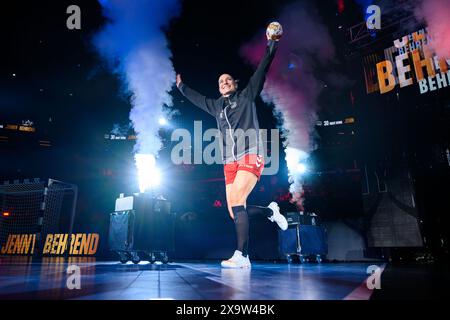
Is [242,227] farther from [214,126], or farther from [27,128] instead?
[27,128]

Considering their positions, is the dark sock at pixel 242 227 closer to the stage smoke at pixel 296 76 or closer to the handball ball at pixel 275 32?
the handball ball at pixel 275 32

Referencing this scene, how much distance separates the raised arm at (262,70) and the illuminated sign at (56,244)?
7.56 metres

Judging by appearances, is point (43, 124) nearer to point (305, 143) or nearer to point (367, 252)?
point (305, 143)

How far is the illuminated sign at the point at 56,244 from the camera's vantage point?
8.52m

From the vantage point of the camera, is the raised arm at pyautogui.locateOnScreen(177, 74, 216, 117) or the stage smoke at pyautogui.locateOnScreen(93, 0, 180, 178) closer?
the raised arm at pyautogui.locateOnScreen(177, 74, 216, 117)

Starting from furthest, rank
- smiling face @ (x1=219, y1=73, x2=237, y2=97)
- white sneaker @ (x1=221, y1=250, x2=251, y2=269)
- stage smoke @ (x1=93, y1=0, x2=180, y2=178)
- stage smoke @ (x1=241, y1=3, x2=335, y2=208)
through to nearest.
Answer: stage smoke @ (x1=241, y1=3, x2=335, y2=208)
stage smoke @ (x1=93, y1=0, x2=180, y2=178)
smiling face @ (x1=219, y1=73, x2=237, y2=97)
white sneaker @ (x1=221, y1=250, x2=251, y2=269)

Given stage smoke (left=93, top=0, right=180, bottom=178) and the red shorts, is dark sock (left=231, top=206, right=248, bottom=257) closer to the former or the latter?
the red shorts

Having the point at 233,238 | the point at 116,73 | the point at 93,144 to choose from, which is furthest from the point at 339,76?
the point at 93,144

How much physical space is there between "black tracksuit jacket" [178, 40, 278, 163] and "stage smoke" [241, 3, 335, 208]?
5.09 meters

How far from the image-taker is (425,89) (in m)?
6.37

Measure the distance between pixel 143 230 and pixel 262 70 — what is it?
309 cm

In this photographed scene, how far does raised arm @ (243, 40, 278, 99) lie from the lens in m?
3.26

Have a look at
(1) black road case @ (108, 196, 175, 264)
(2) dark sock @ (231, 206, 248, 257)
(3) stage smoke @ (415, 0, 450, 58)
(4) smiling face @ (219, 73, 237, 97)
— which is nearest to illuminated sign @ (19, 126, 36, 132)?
(1) black road case @ (108, 196, 175, 264)

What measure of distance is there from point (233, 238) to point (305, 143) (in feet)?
12.3
